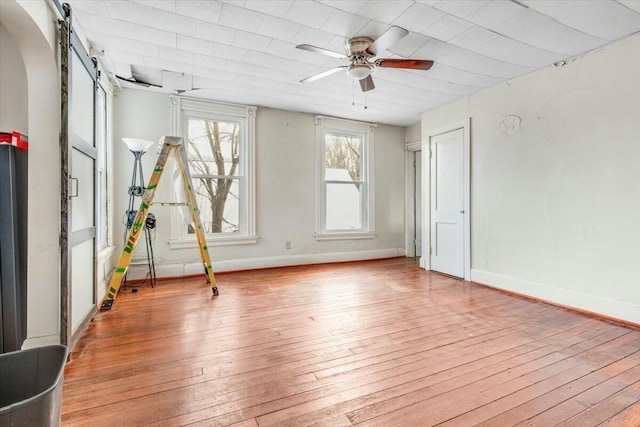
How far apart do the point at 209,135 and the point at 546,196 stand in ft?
14.0

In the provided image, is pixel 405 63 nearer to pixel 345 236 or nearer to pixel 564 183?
pixel 564 183

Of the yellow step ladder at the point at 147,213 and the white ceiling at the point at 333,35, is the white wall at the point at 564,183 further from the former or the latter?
the yellow step ladder at the point at 147,213

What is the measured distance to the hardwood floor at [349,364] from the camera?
149 cm

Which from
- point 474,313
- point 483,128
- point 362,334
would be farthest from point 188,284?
point 483,128

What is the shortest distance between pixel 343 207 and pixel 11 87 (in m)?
4.27

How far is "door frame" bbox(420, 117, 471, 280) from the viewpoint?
4078 millimetres

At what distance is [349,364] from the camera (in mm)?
1945

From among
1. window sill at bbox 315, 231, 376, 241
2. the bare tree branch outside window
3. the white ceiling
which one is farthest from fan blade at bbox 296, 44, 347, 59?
window sill at bbox 315, 231, 376, 241

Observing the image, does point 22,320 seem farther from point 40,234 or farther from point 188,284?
point 188,284

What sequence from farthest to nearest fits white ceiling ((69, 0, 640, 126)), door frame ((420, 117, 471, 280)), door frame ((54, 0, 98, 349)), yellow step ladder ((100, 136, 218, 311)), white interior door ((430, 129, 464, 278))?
white interior door ((430, 129, 464, 278)) → door frame ((420, 117, 471, 280)) → yellow step ladder ((100, 136, 218, 311)) → white ceiling ((69, 0, 640, 126)) → door frame ((54, 0, 98, 349))

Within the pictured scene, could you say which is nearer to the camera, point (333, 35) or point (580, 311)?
point (333, 35)

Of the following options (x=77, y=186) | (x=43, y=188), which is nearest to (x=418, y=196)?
(x=77, y=186)

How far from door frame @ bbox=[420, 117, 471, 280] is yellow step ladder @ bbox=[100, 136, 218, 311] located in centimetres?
319

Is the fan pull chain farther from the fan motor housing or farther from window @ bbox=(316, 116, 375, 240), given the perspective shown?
the fan motor housing
